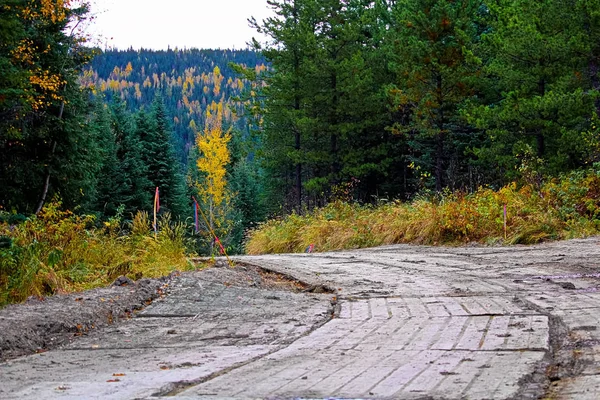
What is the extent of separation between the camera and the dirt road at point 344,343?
120 inches

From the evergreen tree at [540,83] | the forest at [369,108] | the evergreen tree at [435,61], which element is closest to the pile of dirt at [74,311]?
the forest at [369,108]

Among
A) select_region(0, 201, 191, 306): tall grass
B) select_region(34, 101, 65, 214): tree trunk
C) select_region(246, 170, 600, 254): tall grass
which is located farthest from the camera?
select_region(34, 101, 65, 214): tree trunk

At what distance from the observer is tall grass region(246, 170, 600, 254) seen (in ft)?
43.1

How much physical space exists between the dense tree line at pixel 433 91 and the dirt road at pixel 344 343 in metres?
10.5

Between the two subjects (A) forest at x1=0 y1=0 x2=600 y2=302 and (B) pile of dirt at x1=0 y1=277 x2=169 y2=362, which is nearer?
(B) pile of dirt at x1=0 y1=277 x2=169 y2=362

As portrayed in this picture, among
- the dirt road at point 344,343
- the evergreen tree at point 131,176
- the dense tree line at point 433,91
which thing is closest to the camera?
the dirt road at point 344,343

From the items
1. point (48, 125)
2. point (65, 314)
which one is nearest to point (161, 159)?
point (48, 125)

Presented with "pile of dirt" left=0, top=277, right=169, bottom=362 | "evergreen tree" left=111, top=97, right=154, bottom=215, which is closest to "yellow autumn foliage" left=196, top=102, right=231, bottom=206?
"evergreen tree" left=111, top=97, right=154, bottom=215

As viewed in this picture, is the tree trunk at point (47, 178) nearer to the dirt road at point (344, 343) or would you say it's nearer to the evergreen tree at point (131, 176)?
the evergreen tree at point (131, 176)

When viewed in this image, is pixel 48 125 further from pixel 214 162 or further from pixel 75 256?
pixel 214 162

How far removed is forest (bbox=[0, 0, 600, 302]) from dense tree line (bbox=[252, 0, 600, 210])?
0.07 meters

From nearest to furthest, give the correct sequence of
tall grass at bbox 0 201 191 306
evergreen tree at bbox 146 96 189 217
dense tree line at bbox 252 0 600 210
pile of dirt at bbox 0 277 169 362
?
pile of dirt at bbox 0 277 169 362
tall grass at bbox 0 201 191 306
dense tree line at bbox 252 0 600 210
evergreen tree at bbox 146 96 189 217

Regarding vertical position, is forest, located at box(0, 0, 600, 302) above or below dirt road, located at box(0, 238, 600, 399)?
above

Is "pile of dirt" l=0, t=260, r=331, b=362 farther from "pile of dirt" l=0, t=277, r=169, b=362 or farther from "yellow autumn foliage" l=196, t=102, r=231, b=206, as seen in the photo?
"yellow autumn foliage" l=196, t=102, r=231, b=206
